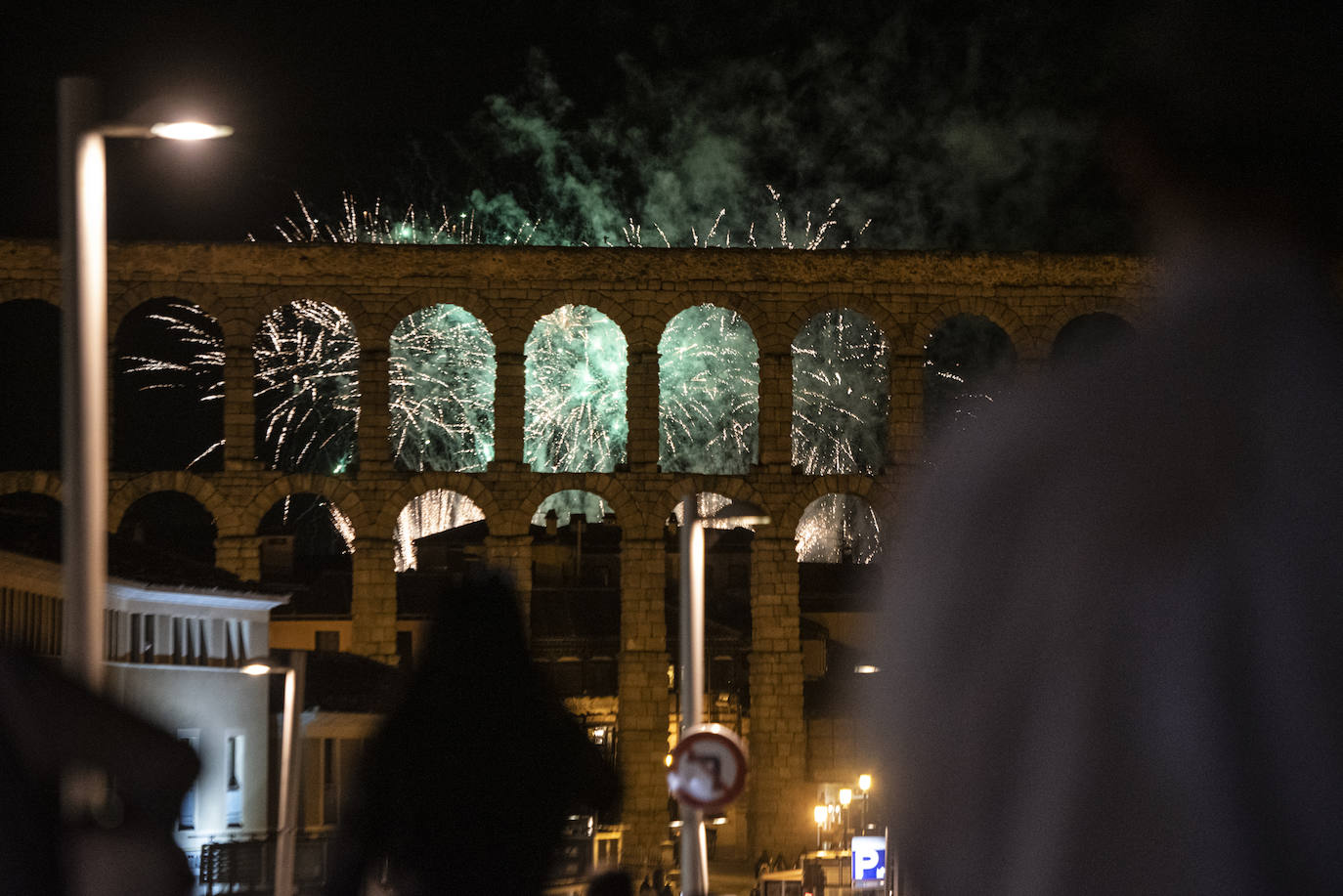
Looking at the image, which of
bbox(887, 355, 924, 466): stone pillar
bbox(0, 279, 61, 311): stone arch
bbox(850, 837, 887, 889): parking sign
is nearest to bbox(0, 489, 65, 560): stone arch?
bbox(850, 837, 887, 889): parking sign

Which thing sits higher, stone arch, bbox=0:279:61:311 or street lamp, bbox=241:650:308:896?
stone arch, bbox=0:279:61:311

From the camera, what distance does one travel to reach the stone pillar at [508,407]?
130 ft

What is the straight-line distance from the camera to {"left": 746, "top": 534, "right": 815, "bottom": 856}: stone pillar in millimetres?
37281

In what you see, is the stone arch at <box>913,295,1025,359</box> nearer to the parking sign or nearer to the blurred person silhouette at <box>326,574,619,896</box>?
the parking sign

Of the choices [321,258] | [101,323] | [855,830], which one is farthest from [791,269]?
[101,323]

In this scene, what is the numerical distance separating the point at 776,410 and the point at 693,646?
24201 millimetres

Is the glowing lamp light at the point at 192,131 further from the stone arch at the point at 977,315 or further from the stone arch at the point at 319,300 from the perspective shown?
the stone arch at the point at 977,315

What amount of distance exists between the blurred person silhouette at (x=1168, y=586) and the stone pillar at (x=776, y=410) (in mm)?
38996

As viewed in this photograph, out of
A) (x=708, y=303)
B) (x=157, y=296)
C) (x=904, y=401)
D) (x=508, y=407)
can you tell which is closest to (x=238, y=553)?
(x=157, y=296)

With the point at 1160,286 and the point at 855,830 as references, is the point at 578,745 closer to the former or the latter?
the point at 1160,286

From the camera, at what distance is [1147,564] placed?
48.7 inches

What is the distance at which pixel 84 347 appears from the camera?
839cm

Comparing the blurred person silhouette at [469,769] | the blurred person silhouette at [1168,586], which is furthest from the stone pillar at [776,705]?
the blurred person silhouette at [1168,586]

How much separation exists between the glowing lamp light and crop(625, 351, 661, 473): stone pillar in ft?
100
